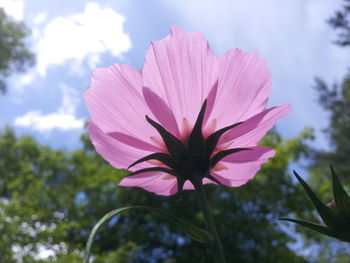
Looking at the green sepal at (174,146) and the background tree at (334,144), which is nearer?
the green sepal at (174,146)

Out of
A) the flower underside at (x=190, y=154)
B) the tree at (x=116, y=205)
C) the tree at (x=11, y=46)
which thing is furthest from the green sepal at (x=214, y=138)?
the tree at (x=11, y=46)

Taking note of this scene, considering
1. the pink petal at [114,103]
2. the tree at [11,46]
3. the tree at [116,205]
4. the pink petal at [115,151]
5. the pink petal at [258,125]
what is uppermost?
the tree at [11,46]

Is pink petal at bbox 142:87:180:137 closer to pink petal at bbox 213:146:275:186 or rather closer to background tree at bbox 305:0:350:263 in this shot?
pink petal at bbox 213:146:275:186

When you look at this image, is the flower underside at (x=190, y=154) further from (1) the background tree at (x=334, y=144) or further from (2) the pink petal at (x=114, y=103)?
(1) the background tree at (x=334, y=144)

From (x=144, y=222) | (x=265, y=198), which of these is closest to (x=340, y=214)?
(x=265, y=198)

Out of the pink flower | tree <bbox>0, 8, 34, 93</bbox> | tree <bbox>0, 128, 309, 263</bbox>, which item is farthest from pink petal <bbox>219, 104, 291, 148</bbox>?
tree <bbox>0, 8, 34, 93</bbox>

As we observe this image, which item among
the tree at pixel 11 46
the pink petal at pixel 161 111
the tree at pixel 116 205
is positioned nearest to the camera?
the pink petal at pixel 161 111

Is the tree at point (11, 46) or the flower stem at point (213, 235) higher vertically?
the tree at point (11, 46)
